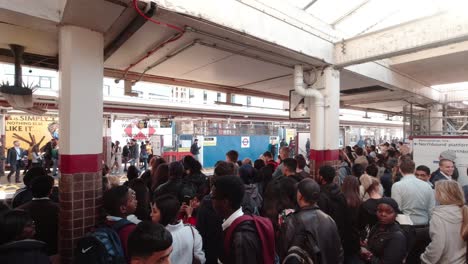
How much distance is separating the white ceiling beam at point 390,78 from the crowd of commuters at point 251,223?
2.62 m

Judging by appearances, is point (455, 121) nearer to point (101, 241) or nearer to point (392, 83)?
point (392, 83)

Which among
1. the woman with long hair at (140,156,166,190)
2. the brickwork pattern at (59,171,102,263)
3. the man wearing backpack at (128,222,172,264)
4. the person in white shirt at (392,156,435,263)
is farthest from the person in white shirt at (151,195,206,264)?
the person in white shirt at (392,156,435,263)

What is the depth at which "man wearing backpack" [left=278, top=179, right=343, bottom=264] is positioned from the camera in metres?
2.17

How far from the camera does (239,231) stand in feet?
6.60

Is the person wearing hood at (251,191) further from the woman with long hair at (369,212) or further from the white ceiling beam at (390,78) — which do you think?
the white ceiling beam at (390,78)

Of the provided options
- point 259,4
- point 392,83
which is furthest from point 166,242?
point 392,83

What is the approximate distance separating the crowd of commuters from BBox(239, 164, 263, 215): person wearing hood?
3 cm

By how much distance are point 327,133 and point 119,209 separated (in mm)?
4331

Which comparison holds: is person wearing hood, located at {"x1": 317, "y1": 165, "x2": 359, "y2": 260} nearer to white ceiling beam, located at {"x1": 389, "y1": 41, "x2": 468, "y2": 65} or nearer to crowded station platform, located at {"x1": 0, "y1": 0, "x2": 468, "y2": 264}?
crowded station platform, located at {"x1": 0, "y1": 0, "x2": 468, "y2": 264}

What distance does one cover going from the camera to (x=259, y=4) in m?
4.12

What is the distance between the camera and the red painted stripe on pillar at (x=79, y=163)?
10.5 feet

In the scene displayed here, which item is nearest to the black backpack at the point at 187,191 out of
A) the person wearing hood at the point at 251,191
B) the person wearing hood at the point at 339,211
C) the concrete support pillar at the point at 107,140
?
the person wearing hood at the point at 251,191

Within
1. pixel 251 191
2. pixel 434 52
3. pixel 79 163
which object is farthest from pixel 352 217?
pixel 434 52

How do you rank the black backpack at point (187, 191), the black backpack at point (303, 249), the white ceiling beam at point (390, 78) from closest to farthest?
the black backpack at point (303, 249)
the black backpack at point (187, 191)
the white ceiling beam at point (390, 78)
